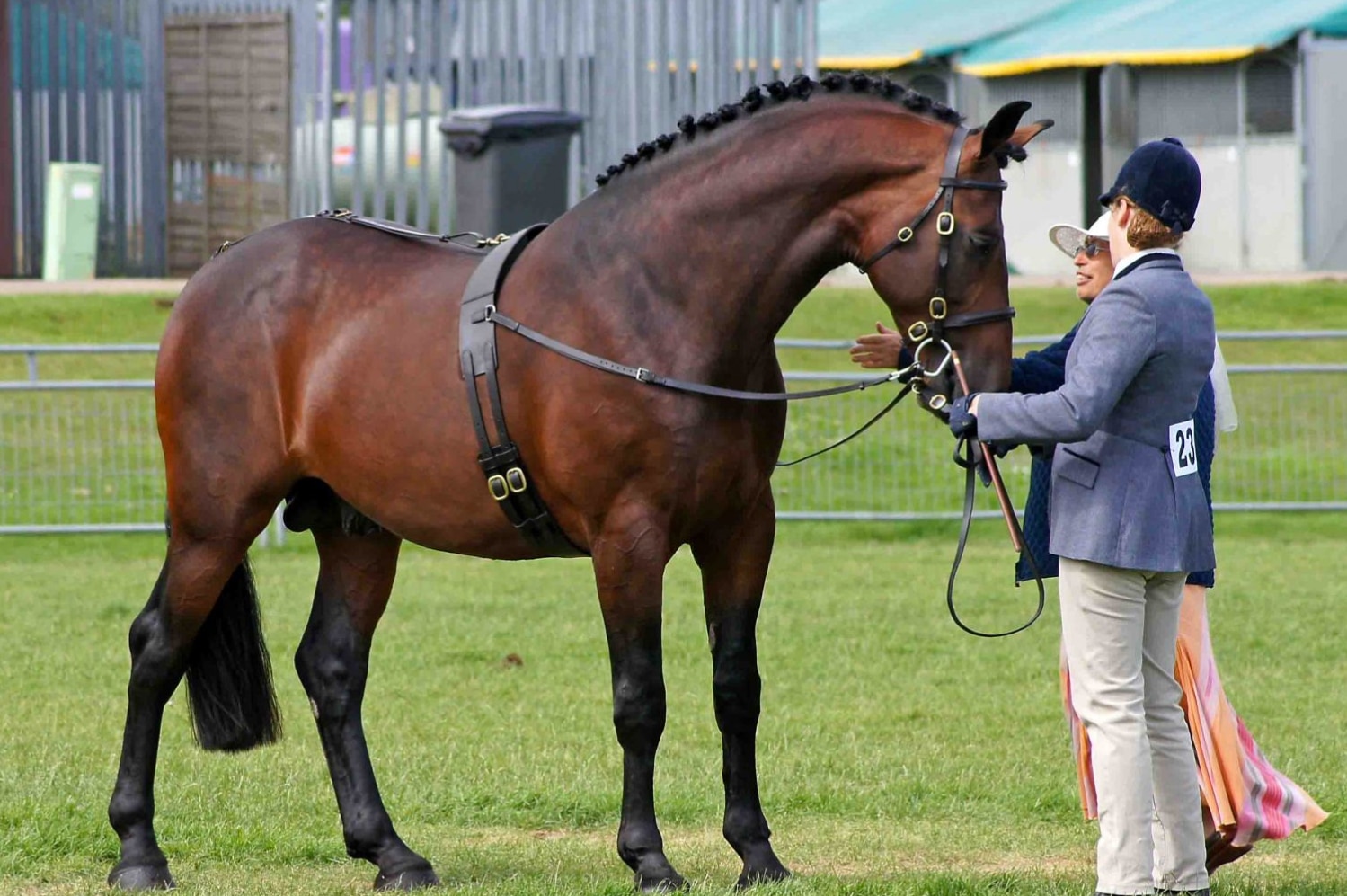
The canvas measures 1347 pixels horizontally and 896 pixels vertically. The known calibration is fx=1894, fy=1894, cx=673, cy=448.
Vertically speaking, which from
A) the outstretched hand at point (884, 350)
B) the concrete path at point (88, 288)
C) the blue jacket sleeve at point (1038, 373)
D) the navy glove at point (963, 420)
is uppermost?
the concrete path at point (88, 288)

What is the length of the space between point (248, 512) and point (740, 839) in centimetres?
166

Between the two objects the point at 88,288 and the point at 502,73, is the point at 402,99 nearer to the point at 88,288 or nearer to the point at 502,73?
the point at 502,73

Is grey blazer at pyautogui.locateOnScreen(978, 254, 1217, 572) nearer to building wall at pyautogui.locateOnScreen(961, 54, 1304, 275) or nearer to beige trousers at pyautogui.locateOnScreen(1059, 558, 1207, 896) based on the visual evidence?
beige trousers at pyautogui.locateOnScreen(1059, 558, 1207, 896)

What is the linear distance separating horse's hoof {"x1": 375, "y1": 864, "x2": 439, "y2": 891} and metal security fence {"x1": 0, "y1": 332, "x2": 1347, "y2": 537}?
6081mm

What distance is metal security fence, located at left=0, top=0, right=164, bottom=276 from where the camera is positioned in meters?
19.3

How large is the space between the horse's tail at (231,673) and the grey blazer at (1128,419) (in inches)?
95.6

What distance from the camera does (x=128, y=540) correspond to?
1233 centimetres

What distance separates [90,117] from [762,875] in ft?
54.7

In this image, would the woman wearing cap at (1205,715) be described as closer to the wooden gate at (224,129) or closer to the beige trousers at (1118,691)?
the beige trousers at (1118,691)

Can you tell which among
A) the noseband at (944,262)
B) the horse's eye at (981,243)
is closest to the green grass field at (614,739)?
the noseband at (944,262)

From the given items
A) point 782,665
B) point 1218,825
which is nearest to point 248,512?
point 1218,825

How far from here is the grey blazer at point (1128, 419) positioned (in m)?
4.32

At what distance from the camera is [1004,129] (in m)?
4.45

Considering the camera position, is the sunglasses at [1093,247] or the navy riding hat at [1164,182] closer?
the navy riding hat at [1164,182]
